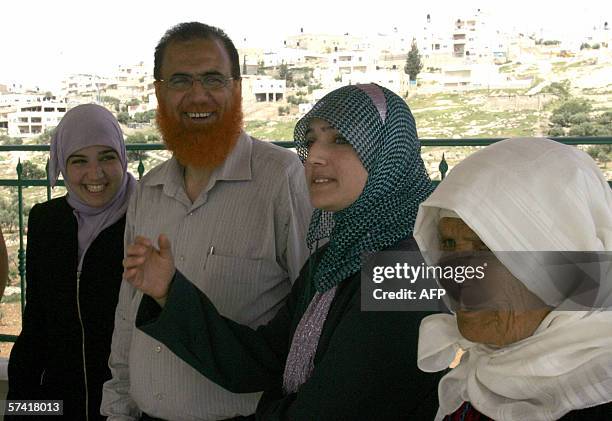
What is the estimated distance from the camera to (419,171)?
59.4 inches

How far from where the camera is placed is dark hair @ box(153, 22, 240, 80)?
7.30ft

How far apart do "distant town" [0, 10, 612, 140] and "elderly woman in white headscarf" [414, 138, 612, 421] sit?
730cm

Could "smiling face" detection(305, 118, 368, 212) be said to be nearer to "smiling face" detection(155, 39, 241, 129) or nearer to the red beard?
the red beard

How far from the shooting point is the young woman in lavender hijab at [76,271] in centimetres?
239

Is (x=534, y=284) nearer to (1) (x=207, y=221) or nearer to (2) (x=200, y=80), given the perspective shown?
(1) (x=207, y=221)

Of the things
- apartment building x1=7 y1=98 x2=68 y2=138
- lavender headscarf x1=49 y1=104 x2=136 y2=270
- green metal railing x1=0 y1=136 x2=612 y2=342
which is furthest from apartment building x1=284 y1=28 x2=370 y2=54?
lavender headscarf x1=49 y1=104 x2=136 y2=270

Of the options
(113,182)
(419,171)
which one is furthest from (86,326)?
(419,171)

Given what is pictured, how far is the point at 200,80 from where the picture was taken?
2209 mm

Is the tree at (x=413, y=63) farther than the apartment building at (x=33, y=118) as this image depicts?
Yes

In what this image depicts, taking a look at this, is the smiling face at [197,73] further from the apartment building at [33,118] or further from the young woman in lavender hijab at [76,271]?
the apartment building at [33,118]

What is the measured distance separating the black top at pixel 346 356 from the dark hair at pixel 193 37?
2.87 ft

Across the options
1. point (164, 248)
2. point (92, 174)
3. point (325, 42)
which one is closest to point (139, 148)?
point (92, 174)

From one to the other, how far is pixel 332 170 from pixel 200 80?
866 mm

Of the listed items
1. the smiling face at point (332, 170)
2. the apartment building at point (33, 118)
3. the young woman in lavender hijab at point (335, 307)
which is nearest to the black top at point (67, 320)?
the young woman in lavender hijab at point (335, 307)
